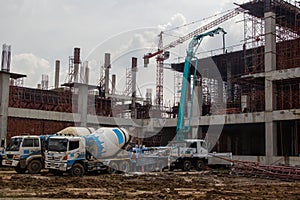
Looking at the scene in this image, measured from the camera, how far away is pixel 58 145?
21.2m

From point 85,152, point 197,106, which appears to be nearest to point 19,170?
point 85,152

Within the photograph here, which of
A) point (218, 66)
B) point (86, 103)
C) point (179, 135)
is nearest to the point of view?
point (179, 135)

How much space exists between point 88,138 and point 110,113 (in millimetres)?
26572

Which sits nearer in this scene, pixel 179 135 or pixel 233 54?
pixel 179 135

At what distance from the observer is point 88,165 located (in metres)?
21.9

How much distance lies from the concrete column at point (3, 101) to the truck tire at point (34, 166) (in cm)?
1456

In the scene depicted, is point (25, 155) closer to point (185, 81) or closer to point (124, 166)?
point (124, 166)

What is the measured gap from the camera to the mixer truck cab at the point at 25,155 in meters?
22.7

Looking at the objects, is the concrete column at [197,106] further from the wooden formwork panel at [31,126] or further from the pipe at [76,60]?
the pipe at [76,60]

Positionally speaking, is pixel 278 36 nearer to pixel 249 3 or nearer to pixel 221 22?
pixel 249 3

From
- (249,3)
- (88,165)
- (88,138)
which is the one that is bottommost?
(88,165)

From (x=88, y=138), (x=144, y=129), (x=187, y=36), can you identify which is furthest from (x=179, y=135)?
(x=187, y=36)

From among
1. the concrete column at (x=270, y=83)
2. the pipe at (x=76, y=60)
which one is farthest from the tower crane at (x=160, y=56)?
the concrete column at (x=270, y=83)

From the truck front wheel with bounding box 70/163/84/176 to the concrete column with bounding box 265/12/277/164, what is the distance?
17.9 metres
